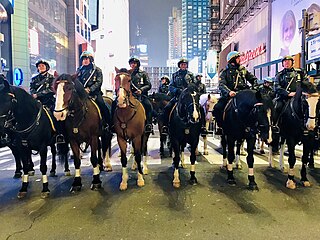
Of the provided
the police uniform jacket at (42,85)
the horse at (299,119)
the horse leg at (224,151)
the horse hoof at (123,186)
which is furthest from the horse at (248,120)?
the police uniform jacket at (42,85)

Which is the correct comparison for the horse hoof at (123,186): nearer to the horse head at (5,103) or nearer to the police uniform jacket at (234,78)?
the horse head at (5,103)

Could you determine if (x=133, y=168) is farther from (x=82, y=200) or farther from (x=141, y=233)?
(x=141, y=233)

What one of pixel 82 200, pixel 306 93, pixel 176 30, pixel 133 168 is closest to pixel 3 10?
pixel 133 168

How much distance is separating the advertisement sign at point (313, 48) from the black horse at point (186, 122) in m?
6.99

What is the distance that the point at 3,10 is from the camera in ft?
65.2

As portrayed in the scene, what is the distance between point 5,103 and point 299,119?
221 inches

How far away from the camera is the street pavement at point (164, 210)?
4.32 metres

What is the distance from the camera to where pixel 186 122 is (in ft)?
21.0

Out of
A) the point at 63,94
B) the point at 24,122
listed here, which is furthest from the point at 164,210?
the point at 24,122

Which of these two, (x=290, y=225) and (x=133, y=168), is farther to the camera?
(x=133, y=168)

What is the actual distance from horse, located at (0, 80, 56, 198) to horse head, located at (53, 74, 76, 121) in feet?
2.51

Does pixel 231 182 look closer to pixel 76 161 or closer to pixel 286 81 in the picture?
pixel 286 81

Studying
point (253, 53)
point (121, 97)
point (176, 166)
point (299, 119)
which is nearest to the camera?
point (121, 97)

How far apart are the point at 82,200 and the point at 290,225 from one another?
3629 mm
